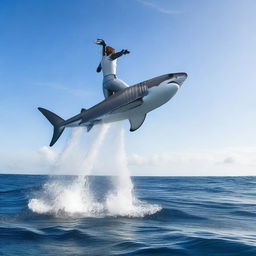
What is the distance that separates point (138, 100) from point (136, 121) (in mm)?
1130

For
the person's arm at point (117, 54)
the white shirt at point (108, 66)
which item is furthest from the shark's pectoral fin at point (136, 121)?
the person's arm at point (117, 54)

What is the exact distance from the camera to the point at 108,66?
17.6 meters

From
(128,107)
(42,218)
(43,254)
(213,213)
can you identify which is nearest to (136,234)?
(43,254)

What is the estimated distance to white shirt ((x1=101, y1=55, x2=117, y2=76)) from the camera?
17562mm

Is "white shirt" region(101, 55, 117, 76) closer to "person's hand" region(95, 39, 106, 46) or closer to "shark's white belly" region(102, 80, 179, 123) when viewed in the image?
"person's hand" region(95, 39, 106, 46)

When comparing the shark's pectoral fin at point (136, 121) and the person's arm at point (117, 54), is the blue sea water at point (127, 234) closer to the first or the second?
the shark's pectoral fin at point (136, 121)

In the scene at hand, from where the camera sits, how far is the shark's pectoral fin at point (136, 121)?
15953mm

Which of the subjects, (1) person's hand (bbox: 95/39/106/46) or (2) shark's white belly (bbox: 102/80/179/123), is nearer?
(2) shark's white belly (bbox: 102/80/179/123)

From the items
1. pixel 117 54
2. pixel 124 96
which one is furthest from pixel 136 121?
pixel 117 54

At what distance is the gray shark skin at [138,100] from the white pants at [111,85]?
712 millimetres

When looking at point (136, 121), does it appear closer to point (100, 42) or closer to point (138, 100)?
point (138, 100)

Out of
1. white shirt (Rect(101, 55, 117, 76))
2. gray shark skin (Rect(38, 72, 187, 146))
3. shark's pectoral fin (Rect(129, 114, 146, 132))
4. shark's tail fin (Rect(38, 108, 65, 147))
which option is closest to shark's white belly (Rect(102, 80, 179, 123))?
gray shark skin (Rect(38, 72, 187, 146))

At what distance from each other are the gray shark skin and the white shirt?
5.56 feet

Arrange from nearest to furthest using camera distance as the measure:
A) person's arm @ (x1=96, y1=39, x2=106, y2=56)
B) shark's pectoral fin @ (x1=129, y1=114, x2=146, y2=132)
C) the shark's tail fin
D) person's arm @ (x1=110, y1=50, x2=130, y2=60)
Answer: shark's pectoral fin @ (x1=129, y1=114, x2=146, y2=132) → person's arm @ (x1=110, y1=50, x2=130, y2=60) → person's arm @ (x1=96, y1=39, x2=106, y2=56) → the shark's tail fin
